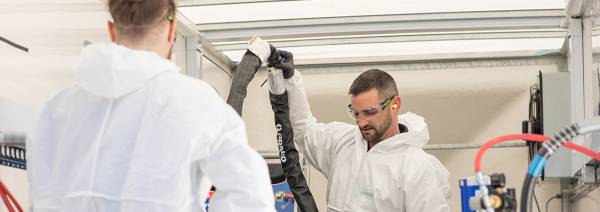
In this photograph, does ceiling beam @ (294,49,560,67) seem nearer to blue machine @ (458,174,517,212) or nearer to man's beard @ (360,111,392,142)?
man's beard @ (360,111,392,142)

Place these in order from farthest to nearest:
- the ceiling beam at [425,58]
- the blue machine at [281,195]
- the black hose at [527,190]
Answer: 1. the ceiling beam at [425,58]
2. the blue machine at [281,195]
3. the black hose at [527,190]

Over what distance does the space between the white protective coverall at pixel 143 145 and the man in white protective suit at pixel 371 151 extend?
1681mm

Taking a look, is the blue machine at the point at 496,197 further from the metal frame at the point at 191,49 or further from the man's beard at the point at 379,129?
the metal frame at the point at 191,49

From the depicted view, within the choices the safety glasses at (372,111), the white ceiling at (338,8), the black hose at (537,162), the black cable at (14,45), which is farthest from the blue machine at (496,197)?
the white ceiling at (338,8)

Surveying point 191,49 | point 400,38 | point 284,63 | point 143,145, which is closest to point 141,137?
point 143,145

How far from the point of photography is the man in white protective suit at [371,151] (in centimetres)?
354

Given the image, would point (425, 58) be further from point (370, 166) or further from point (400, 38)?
point (370, 166)

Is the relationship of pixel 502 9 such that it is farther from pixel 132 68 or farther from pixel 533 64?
pixel 132 68

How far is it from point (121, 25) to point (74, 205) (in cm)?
43

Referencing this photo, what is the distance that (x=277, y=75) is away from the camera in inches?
140

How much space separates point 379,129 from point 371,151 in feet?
0.41

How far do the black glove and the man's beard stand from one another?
43 centimetres

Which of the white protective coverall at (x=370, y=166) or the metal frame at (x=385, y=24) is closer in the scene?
the white protective coverall at (x=370, y=166)

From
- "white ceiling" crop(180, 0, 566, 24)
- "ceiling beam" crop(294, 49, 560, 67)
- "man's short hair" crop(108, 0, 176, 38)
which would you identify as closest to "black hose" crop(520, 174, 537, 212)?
"man's short hair" crop(108, 0, 176, 38)
